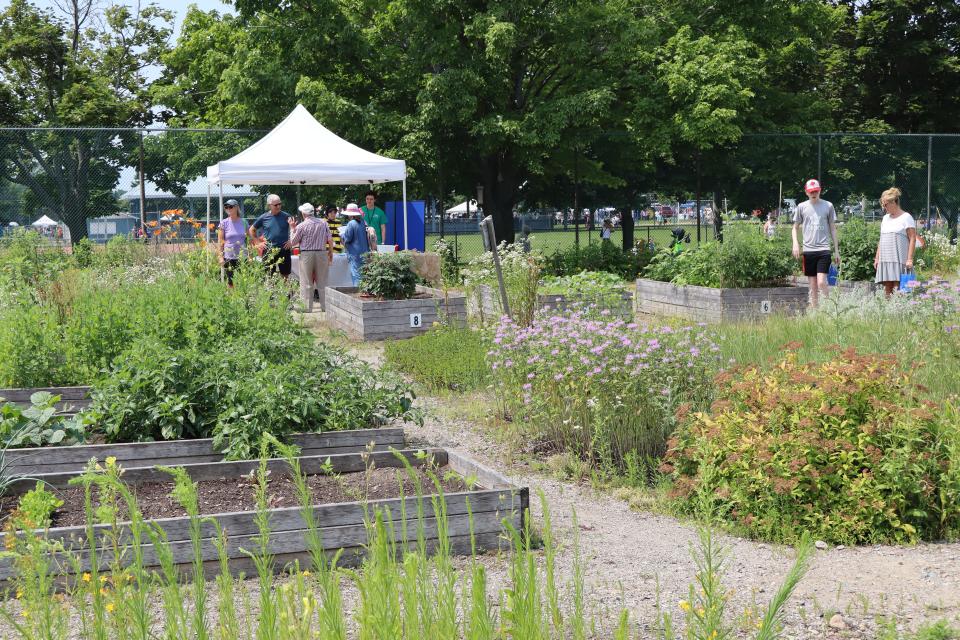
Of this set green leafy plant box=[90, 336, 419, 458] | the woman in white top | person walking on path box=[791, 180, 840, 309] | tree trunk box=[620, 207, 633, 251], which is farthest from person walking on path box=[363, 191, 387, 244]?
tree trunk box=[620, 207, 633, 251]

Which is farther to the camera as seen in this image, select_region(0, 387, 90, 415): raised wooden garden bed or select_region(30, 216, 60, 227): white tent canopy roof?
select_region(30, 216, 60, 227): white tent canopy roof

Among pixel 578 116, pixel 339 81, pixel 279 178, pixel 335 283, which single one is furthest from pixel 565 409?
pixel 339 81

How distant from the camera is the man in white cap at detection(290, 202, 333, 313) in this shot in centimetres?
1350

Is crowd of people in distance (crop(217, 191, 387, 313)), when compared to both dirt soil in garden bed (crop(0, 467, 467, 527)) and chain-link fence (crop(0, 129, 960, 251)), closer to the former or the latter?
chain-link fence (crop(0, 129, 960, 251))

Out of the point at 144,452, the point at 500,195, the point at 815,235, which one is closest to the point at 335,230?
the point at 500,195

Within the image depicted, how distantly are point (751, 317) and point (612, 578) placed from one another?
7670 mm

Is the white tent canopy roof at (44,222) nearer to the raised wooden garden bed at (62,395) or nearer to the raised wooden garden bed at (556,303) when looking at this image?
the raised wooden garden bed at (556,303)

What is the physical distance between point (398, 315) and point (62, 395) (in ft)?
18.1

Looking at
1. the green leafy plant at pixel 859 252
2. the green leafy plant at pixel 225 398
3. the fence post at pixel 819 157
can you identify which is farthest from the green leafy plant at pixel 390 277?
the fence post at pixel 819 157

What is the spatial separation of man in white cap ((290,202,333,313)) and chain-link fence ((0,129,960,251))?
3.13 meters

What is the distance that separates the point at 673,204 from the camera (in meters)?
25.6

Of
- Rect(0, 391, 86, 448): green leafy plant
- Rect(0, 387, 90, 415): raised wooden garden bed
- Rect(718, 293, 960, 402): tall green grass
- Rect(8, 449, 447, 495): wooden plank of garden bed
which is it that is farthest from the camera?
Rect(0, 387, 90, 415): raised wooden garden bed

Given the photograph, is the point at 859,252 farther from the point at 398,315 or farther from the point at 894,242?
the point at 398,315

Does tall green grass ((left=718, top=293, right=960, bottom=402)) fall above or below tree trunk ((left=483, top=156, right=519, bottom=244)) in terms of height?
below
